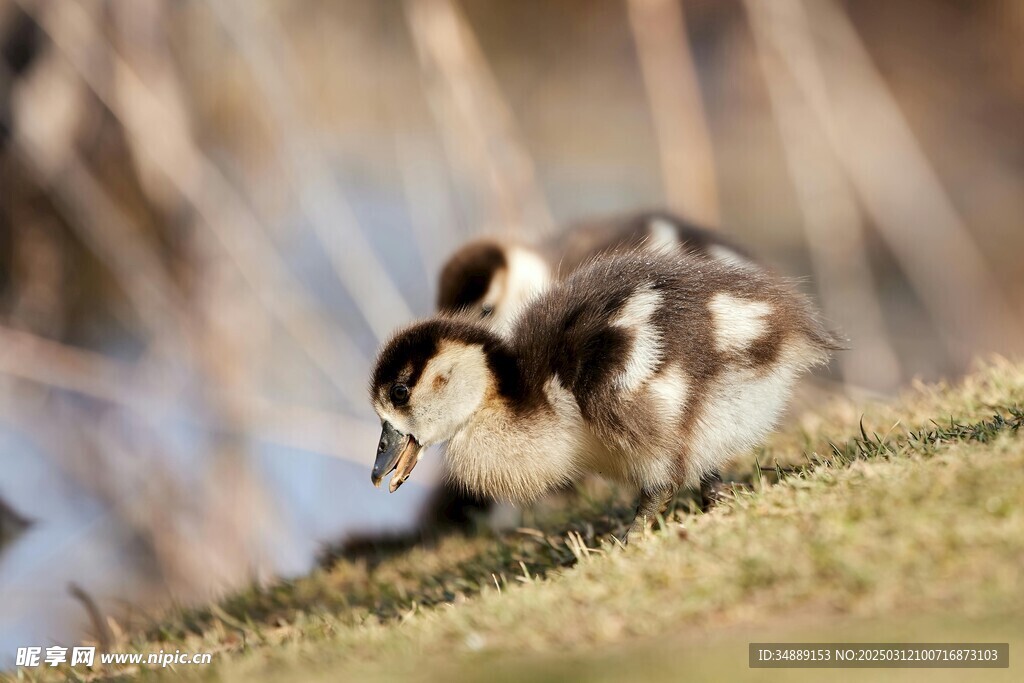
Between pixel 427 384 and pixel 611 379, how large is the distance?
2.19ft

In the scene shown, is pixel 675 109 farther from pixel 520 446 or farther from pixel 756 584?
pixel 756 584

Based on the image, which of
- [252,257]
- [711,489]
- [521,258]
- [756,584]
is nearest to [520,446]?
[711,489]

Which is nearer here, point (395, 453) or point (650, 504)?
point (650, 504)

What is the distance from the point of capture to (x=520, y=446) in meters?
3.74

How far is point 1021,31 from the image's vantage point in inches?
458

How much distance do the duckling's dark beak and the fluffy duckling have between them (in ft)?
5.67

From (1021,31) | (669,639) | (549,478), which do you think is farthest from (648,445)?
(1021,31)

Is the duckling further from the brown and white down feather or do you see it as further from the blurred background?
the blurred background

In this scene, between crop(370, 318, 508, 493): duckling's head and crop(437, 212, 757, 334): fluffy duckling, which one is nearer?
crop(370, 318, 508, 493): duckling's head

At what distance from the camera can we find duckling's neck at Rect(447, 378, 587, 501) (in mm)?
3697

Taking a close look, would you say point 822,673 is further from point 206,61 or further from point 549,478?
point 206,61

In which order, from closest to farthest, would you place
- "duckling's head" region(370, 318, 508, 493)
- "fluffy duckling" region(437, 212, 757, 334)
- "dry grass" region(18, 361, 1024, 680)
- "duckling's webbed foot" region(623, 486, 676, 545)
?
"dry grass" region(18, 361, 1024, 680) < "duckling's webbed foot" region(623, 486, 676, 545) < "duckling's head" region(370, 318, 508, 493) < "fluffy duckling" region(437, 212, 757, 334)

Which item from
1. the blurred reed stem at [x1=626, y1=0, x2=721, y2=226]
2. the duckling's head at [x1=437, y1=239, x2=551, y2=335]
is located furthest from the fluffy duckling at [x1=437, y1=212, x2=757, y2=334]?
the blurred reed stem at [x1=626, y1=0, x2=721, y2=226]

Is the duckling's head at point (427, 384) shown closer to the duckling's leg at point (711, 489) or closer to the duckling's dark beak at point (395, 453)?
the duckling's dark beak at point (395, 453)
